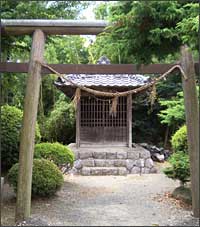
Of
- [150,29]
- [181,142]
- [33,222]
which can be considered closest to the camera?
[150,29]

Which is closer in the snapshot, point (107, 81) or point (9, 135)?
Result: point (9, 135)

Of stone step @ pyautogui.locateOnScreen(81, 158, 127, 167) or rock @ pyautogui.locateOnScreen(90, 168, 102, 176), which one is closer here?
rock @ pyautogui.locateOnScreen(90, 168, 102, 176)

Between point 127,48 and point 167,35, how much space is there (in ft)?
1.66

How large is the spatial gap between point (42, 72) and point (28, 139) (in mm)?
1014

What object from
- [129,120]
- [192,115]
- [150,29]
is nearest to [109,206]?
[192,115]

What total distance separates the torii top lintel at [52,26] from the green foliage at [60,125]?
9661 mm

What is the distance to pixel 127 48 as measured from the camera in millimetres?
4332

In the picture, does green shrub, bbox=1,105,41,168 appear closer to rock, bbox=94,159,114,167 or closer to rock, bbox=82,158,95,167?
rock, bbox=82,158,95,167

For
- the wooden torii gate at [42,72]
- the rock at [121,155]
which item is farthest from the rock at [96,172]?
the wooden torii gate at [42,72]

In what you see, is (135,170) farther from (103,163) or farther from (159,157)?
(159,157)

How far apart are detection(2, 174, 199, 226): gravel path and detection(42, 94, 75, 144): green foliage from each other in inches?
226

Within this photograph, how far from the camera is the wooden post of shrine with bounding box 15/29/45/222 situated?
5078 millimetres

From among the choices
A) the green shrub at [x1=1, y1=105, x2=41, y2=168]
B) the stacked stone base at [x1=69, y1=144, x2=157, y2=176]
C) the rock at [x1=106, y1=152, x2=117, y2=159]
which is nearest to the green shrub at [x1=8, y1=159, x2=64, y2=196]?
the green shrub at [x1=1, y1=105, x2=41, y2=168]

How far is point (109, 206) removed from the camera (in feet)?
21.6
